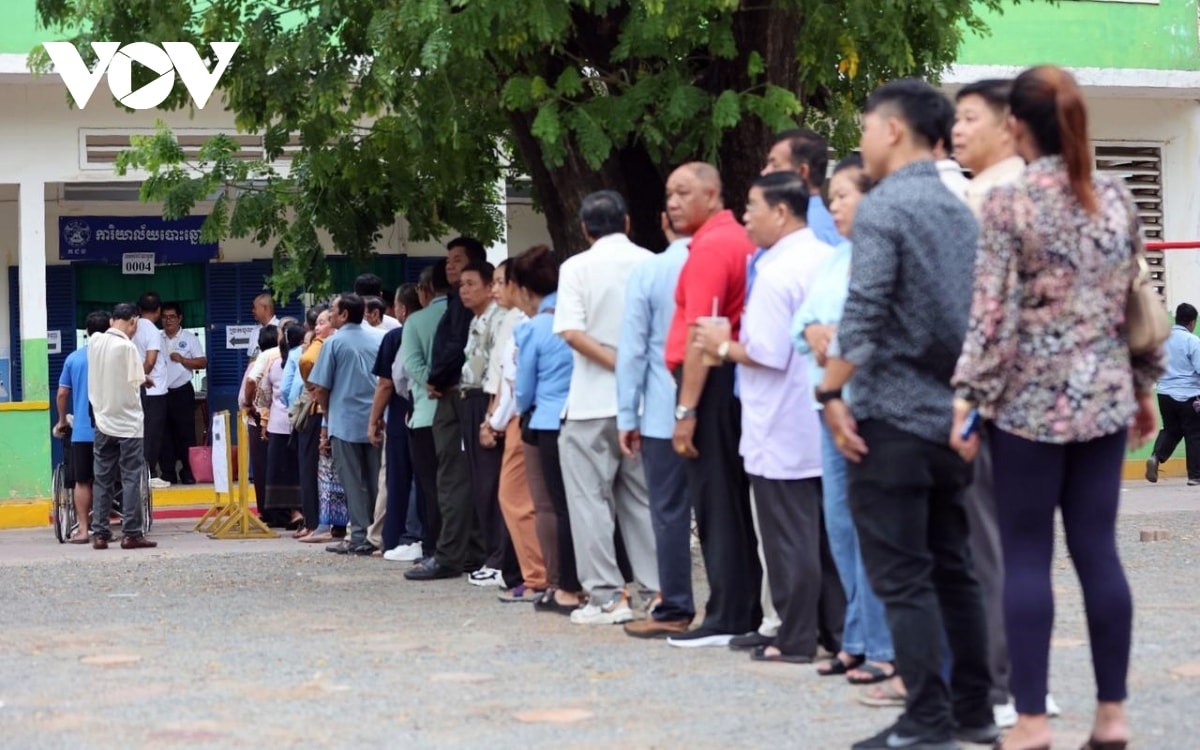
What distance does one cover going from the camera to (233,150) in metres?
13.5

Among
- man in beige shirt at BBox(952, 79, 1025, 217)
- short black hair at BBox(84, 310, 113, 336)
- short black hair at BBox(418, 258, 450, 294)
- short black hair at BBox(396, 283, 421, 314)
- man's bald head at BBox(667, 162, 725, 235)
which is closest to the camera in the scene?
man in beige shirt at BBox(952, 79, 1025, 217)

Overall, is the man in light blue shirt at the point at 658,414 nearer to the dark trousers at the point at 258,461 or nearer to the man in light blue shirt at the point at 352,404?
the man in light blue shirt at the point at 352,404

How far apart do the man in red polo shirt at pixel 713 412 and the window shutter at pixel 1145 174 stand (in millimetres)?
15456

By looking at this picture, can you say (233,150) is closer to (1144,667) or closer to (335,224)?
(335,224)

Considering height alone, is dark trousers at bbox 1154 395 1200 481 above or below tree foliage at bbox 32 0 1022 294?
below

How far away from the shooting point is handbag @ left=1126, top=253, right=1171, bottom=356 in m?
5.40

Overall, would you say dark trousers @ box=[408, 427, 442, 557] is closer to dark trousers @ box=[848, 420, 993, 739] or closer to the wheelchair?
the wheelchair

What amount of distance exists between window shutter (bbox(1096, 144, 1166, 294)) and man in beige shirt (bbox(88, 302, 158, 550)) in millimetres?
12225

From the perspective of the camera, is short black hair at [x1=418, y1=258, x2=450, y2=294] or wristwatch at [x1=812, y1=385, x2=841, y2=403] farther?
short black hair at [x1=418, y1=258, x2=450, y2=294]

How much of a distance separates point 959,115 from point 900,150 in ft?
0.76

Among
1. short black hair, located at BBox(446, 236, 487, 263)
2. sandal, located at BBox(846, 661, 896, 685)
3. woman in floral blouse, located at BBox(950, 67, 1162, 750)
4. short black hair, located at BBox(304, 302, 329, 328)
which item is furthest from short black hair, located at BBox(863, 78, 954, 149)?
short black hair, located at BBox(304, 302, 329, 328)

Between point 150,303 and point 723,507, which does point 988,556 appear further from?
point 150,303

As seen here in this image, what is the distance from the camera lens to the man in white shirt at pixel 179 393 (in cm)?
2094

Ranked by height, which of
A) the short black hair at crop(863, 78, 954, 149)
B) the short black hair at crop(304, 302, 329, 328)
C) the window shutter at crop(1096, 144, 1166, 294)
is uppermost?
the window shutter at crop(1096, 144, 1166, 294)
